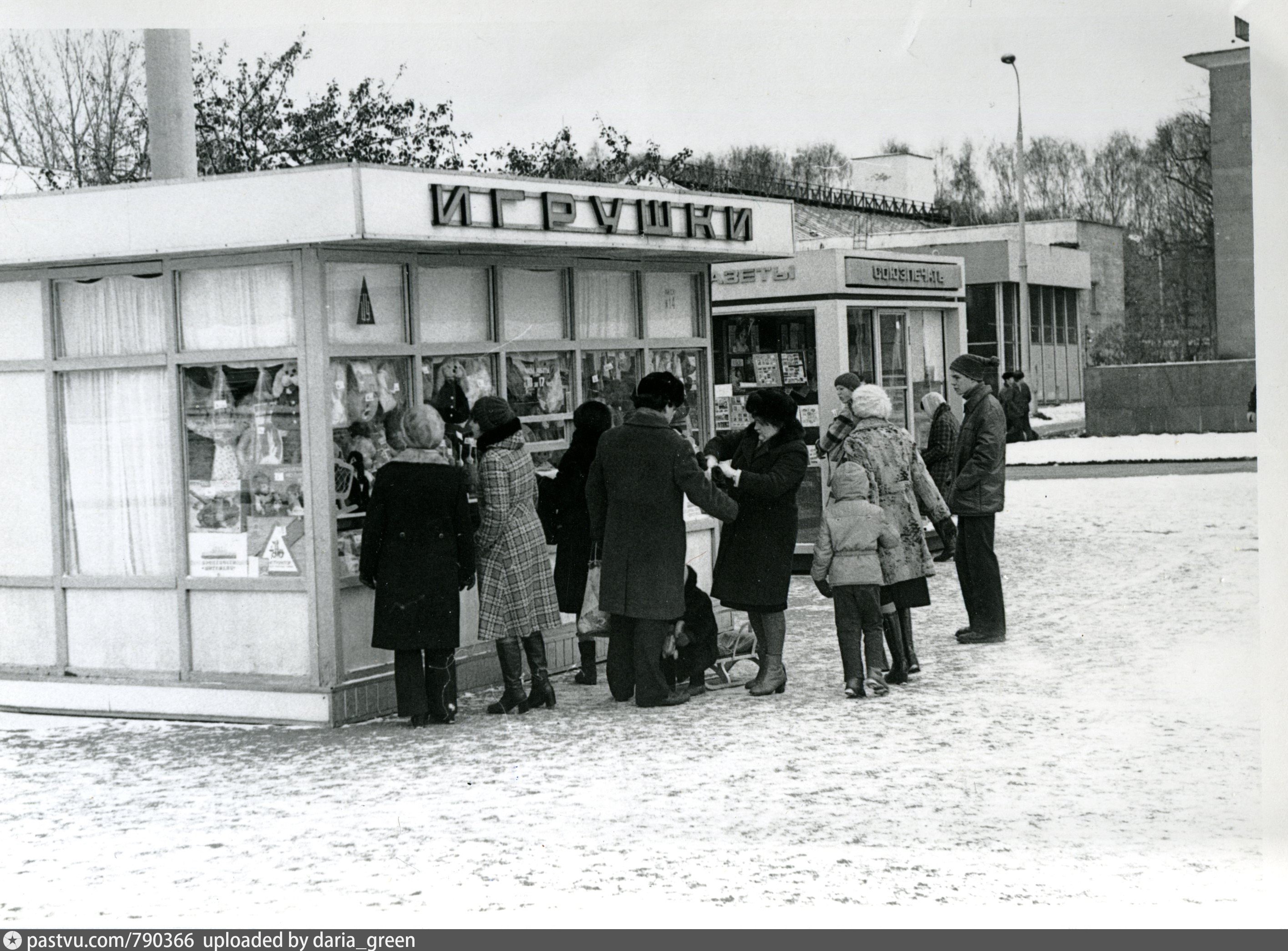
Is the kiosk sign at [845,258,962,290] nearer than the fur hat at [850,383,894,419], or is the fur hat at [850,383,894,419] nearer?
the fur hat at [850,383,894,419]

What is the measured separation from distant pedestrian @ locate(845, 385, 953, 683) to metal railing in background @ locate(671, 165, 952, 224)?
18.6 m

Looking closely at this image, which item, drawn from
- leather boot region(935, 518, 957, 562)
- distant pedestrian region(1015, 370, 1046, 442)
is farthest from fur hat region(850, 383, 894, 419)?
distant pedestrian region(1015, 370, 1046, 442)

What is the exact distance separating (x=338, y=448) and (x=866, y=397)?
285cm

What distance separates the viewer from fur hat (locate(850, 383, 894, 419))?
350 inches

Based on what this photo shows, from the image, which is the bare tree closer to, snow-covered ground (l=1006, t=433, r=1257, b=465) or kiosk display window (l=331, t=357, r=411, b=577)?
snow-covered ground (l=1006, t=433, r=1257, b=465)

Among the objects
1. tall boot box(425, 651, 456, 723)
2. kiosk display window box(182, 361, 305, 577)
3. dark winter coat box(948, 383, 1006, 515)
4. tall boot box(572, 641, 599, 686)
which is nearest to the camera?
tall boot box(425, 651, 456, 723)

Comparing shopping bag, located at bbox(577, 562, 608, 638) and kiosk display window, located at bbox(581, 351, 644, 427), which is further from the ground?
kiosk display window, located at bbox(581, 351, 644, 427)

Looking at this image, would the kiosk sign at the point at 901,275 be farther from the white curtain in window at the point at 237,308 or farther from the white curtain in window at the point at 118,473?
the white curtain in window at the point at 118,473

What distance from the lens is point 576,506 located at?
9023 millimetres

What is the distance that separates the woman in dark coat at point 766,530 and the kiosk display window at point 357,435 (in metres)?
1.74

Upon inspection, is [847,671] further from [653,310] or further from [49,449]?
[49,449]

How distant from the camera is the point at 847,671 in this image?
27.8 ft

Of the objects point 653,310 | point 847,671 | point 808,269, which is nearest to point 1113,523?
point 808,269

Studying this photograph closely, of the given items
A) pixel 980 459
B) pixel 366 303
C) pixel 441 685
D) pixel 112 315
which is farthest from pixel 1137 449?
pixel 112 315
